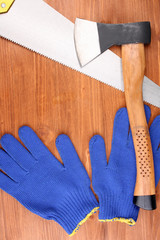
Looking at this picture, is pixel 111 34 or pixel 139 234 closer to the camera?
pixel 111 34

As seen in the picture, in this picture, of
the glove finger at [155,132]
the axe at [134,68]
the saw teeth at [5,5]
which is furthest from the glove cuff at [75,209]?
the saw teeth at [5,5]

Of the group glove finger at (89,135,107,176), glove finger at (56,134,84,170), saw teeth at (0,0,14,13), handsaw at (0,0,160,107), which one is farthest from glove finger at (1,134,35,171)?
saw teeth at (0,0,14,13)

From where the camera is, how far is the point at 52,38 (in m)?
0.96

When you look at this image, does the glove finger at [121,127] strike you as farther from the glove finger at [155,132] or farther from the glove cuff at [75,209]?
the glove cuff at [75,209]

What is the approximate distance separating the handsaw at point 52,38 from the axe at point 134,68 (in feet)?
0.14

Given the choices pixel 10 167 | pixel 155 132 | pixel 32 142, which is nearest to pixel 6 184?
pixel 10 167

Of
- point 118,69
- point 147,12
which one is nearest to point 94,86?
point 118,69

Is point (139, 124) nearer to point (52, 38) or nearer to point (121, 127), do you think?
point (121, 127)

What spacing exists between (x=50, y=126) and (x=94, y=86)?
0.71 ft

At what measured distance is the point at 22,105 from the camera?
1.01 metres

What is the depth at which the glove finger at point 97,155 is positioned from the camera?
1.01 m

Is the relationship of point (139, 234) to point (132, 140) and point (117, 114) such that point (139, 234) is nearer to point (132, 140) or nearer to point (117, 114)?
point (132, 140)

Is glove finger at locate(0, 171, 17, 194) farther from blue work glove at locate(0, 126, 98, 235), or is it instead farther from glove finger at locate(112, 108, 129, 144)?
glove finger at locate(112, 108, 129, 144)

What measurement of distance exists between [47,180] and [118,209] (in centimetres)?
28
